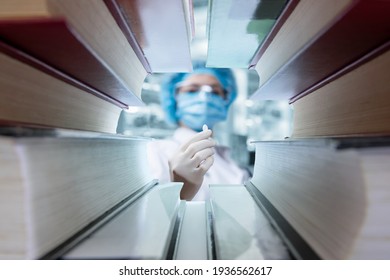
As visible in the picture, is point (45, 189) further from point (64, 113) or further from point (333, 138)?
point (333, 138)

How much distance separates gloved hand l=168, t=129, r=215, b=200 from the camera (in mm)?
1047

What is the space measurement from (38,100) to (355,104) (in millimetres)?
578

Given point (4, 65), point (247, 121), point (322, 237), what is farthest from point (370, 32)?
point (247, 121)

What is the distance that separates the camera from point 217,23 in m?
0.60

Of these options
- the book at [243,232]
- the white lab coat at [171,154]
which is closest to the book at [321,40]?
the book at [243,232]

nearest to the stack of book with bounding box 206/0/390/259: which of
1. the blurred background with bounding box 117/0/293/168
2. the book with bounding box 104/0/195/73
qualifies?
the book with bounding box 104/0/195/73

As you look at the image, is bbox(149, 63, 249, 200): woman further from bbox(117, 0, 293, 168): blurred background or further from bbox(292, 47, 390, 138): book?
bbox(292, 47, 390, 138): book

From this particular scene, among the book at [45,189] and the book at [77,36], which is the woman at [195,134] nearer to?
the book at [77,36]

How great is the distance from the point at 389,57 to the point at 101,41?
1.61 feet

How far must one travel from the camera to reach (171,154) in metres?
1.45

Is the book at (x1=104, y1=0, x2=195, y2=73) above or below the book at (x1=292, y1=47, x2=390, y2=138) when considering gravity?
above

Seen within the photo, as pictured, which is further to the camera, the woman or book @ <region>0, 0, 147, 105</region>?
the woman

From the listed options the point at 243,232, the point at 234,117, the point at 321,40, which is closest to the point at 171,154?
the point at 243,232
